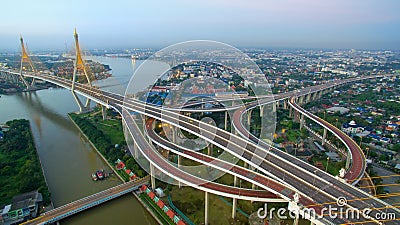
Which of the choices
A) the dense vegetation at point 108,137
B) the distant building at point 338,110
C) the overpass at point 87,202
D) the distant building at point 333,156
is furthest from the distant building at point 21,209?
the distant building at point 338,110

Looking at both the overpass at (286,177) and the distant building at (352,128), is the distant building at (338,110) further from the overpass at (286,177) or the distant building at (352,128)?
the overpass at (286,177)

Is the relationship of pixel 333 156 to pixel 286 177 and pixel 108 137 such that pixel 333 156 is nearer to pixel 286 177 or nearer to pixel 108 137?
pixel 286 177

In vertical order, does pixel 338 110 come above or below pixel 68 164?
above

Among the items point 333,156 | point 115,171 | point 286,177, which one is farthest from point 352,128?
point 115,171

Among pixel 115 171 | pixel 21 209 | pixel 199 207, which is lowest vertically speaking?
pixel 199 207

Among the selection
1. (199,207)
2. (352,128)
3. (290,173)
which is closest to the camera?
(290,173)

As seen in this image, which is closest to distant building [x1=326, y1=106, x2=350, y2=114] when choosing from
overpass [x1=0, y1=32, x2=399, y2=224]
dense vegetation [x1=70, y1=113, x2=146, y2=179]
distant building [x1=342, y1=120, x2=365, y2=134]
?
distant building [x1=342, y1=120, x2=365, y2=134]

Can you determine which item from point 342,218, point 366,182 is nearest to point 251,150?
point 342,218
